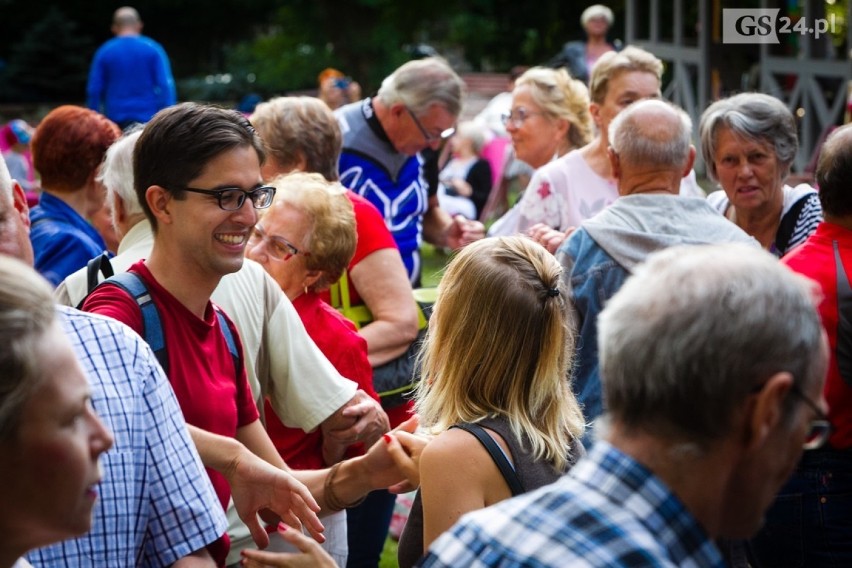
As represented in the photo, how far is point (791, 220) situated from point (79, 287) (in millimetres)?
2672

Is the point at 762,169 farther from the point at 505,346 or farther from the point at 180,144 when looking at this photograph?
the point at 180,144

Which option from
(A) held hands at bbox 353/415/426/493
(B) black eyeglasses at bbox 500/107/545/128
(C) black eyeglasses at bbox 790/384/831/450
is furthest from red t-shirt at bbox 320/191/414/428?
(C) black eyeglasses at bbox 790/384/831/450

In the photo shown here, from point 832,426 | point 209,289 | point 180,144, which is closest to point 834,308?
point 832,426

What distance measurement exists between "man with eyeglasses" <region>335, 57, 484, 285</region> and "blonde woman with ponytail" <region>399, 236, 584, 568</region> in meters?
2.67

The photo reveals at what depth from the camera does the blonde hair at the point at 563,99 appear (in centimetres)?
561

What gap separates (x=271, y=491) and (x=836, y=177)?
1812 millimetres

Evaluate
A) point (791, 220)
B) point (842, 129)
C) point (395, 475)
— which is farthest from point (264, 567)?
point (791, 220)

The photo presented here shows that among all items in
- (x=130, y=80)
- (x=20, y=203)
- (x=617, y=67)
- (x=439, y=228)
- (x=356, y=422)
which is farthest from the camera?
(x=130, y=80)

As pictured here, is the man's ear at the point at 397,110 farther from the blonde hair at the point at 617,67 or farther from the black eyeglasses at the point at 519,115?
the blonde hair at the point at 617,67

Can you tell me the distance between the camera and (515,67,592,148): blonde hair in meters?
5.61

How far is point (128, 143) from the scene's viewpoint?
3438mm

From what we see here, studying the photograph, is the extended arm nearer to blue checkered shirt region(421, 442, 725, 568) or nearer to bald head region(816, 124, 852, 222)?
bald head region(816, 124, 852, 222)

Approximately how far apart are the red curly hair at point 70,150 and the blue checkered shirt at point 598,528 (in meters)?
3.37

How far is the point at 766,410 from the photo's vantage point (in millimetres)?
1525
